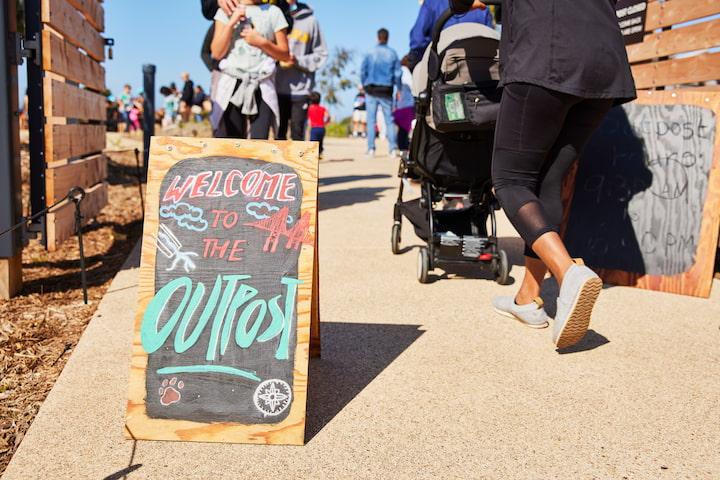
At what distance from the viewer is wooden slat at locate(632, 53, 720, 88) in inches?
204

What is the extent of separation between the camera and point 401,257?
5.57 metres

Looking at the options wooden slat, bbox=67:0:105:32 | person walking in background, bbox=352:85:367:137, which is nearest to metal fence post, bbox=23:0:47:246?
wooden slat, bbox=67:0:105:32

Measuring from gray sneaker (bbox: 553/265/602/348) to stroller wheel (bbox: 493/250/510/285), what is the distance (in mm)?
1529

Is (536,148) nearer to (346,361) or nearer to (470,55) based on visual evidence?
(470,55)

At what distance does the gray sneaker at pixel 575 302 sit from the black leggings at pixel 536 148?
353 mm

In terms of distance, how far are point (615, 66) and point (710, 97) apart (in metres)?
1.69

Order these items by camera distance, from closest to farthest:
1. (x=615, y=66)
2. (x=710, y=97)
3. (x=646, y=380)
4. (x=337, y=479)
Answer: (x=337, y=479), (x=646, y=380), (x=615, y=66), (x=710, y=97)

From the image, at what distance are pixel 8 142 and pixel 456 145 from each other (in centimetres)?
260

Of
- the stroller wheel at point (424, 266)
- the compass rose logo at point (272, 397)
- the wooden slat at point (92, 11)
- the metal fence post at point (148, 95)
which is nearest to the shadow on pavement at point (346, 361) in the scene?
the compass rose logo at point (272, 397)

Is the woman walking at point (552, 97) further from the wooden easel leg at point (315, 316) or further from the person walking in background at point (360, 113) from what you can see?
the person walking in background at point (360, 113)

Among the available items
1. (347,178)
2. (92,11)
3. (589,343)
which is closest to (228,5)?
(92,11)

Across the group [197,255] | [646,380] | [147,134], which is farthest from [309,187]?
[147,134]

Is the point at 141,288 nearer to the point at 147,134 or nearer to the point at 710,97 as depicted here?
the point at 710,97

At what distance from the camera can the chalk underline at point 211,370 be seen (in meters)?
2.45
